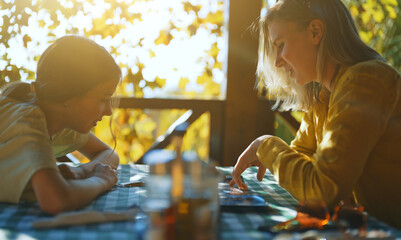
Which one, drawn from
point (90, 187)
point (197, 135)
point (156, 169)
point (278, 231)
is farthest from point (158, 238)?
point (197, 135)

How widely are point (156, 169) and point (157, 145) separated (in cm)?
240

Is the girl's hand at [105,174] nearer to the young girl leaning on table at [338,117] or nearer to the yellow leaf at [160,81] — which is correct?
the young girl leaning on table at [338,117]

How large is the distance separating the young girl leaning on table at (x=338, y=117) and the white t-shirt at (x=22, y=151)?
673 mm

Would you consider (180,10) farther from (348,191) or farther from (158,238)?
(158,238)

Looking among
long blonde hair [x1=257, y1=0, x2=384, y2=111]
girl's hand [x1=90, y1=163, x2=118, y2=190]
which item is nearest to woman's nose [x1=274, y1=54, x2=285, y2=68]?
long blonde hair [x1=257, y1=0, x2=384, y2=111]

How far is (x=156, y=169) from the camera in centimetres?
80

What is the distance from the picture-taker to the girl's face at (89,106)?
4.91 ft

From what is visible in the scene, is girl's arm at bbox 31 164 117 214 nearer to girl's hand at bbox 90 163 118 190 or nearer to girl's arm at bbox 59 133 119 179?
girl's hand at bbox 90 163 118 190

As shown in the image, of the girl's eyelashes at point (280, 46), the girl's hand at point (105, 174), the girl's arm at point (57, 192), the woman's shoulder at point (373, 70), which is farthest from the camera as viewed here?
the girl's eyelashes at point (280, 46)

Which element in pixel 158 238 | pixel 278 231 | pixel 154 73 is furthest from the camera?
pixel 154 73

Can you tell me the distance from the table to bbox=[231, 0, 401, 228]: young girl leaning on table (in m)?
0.12

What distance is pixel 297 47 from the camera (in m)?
1.47

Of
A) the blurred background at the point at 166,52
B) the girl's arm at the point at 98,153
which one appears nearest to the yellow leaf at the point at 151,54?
the blurred background at the point at 166,52

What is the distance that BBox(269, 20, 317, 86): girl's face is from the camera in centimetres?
145
